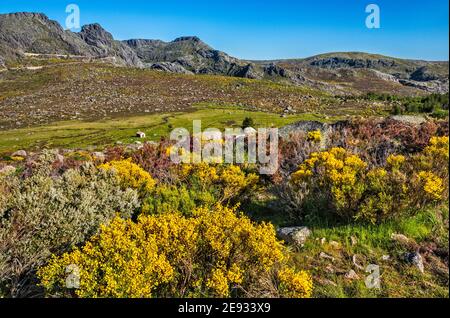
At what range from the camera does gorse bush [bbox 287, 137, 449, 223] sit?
8.13 metres

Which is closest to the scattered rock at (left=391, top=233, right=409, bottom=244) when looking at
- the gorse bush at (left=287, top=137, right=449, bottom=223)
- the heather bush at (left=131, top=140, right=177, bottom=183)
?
the gorse bush at (left=287, top=137, right=449, bottom=223)

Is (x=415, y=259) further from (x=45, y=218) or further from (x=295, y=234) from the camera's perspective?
(x=45, y=218)

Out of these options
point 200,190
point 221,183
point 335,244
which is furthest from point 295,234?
point 200,190

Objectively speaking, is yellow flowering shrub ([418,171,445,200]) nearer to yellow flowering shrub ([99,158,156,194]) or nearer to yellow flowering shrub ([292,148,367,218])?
yellow flowering shrub ([292,148,367,218])

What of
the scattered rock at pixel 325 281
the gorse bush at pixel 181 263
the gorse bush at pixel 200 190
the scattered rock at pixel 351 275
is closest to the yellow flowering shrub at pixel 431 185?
the scattered rock at pixel 351 275

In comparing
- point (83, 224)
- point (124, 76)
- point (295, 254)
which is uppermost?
point (124, 76)

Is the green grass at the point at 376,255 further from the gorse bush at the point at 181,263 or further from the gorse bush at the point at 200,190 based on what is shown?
the gorse bush at the point at 200,190

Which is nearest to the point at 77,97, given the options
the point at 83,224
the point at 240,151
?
the point at 240,151

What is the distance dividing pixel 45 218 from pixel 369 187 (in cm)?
664

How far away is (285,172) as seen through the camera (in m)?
12.0

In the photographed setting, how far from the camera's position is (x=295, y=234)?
783cm

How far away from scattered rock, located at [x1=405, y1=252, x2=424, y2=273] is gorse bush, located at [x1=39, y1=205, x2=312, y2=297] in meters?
2.09
